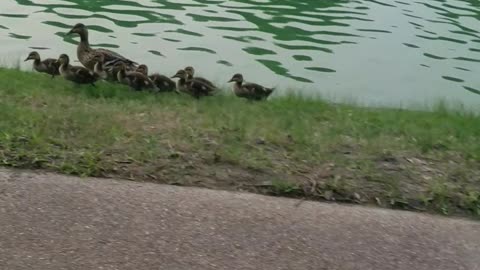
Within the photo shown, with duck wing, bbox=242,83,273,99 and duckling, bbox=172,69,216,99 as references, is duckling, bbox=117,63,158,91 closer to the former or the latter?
duckling, bbox=172,69,216,99

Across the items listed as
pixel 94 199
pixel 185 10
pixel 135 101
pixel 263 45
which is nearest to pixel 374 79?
pixel 263 45

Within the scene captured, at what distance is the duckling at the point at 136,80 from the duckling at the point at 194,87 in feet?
0.89

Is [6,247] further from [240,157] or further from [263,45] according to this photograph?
[263,45]

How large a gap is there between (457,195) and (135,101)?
122 inches

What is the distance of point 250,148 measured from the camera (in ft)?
19.7

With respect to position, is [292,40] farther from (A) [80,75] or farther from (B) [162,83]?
(A) [80,75]

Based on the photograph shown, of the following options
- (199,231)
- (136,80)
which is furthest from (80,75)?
(199,231)

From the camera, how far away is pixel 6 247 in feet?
14.6

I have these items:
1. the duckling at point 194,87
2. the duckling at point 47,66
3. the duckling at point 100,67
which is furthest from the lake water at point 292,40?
the duckling at point 194,87

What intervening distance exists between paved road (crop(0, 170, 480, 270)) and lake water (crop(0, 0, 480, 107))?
5362 millimetres

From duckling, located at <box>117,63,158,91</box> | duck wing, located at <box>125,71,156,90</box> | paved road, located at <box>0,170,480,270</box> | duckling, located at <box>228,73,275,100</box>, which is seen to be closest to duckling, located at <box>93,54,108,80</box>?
duckling, located at <box>117,63,158,91</box>

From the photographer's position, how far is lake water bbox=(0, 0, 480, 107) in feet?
38.0

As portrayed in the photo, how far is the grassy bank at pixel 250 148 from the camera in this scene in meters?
5.42

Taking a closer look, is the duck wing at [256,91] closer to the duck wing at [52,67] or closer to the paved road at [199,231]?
the duck wing at [52,67]
